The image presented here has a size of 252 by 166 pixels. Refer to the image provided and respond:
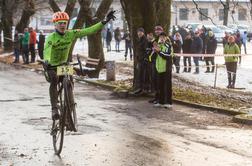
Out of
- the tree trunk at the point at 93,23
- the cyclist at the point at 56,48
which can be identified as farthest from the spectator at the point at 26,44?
the cyclist at the point at 56,48

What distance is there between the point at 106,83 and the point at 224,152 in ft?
36.3

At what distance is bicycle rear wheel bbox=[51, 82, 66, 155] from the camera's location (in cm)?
921

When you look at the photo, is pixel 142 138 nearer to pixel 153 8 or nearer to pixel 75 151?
pixel 75 151

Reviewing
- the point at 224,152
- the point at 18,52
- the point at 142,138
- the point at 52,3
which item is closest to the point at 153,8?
the point at 142,138

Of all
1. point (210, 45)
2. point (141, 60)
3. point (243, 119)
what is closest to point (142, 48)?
point (141, 60)

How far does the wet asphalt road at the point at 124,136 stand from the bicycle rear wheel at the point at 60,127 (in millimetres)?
127

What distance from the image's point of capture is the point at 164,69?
14695mm

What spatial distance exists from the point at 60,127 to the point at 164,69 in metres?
5.84

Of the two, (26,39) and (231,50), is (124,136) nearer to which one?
(231,50)

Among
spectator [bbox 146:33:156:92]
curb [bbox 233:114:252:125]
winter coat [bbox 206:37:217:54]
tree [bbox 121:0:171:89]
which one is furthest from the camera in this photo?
winter coat [bbox 206:37:217:54]

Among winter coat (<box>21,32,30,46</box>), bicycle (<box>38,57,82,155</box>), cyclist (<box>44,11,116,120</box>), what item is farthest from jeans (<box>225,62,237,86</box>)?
bicycle (<box>38,57,82,155</box>)

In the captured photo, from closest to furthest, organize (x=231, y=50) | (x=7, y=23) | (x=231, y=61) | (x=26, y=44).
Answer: (x=231, y=61), (x=231, y=50), (x=26, y=44), (x=7, y=23)

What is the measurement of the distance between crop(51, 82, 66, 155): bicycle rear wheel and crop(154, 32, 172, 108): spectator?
553 cm

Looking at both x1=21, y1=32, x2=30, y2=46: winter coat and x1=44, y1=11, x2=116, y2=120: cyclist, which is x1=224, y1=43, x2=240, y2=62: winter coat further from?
x1=44, y1=11, x2=116, y2=120: cyclist
